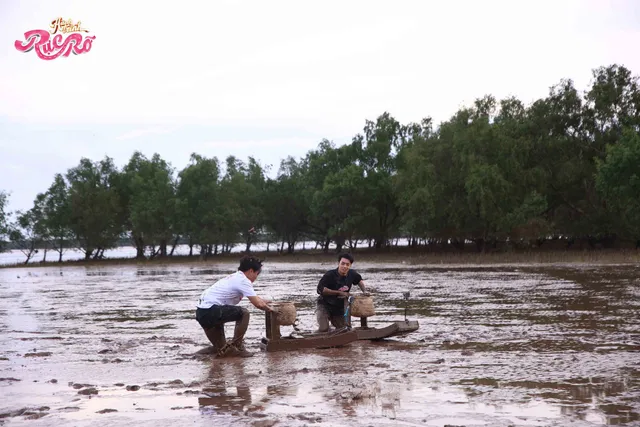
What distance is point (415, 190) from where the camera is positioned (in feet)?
229

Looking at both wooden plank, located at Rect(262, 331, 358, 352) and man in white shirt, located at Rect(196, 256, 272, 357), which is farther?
wooden plank, located at Rect(262, 331, 358, 352)

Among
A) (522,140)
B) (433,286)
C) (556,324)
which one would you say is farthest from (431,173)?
(556,324)

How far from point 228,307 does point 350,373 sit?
2563 mm

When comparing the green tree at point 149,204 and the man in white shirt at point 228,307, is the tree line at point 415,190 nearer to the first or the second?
the green tree at point 149,204

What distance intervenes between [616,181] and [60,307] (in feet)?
143

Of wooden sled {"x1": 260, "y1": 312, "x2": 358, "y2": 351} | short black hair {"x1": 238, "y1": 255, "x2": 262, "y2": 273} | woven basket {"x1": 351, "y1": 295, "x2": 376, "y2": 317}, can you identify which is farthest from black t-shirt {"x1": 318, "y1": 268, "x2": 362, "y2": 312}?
short black hair {"x1": 238, "y1": 255, "x2": 262, "y2": 273}

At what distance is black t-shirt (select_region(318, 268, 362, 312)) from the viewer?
13.5 meters

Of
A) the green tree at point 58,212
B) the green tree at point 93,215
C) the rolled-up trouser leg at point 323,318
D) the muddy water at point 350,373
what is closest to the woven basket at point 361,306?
the rolled-up trouser leg at point 323,318

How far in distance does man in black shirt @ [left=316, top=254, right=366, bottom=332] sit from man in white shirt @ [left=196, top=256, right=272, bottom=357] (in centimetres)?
153

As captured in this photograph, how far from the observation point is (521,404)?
26.8ft

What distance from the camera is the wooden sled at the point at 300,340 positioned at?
12523mm

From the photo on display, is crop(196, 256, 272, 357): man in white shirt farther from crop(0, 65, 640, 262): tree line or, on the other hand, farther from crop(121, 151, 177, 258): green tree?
crop(121, 151, 177, 258): green tree

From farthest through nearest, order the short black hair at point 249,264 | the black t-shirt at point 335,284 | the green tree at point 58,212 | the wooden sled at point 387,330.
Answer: the green tree at point 58,212, the black t-shirt at point 335,284, the wooden sled at point 387,330, the short black hair at point 249,264

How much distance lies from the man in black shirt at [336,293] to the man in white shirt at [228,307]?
5.02ft
